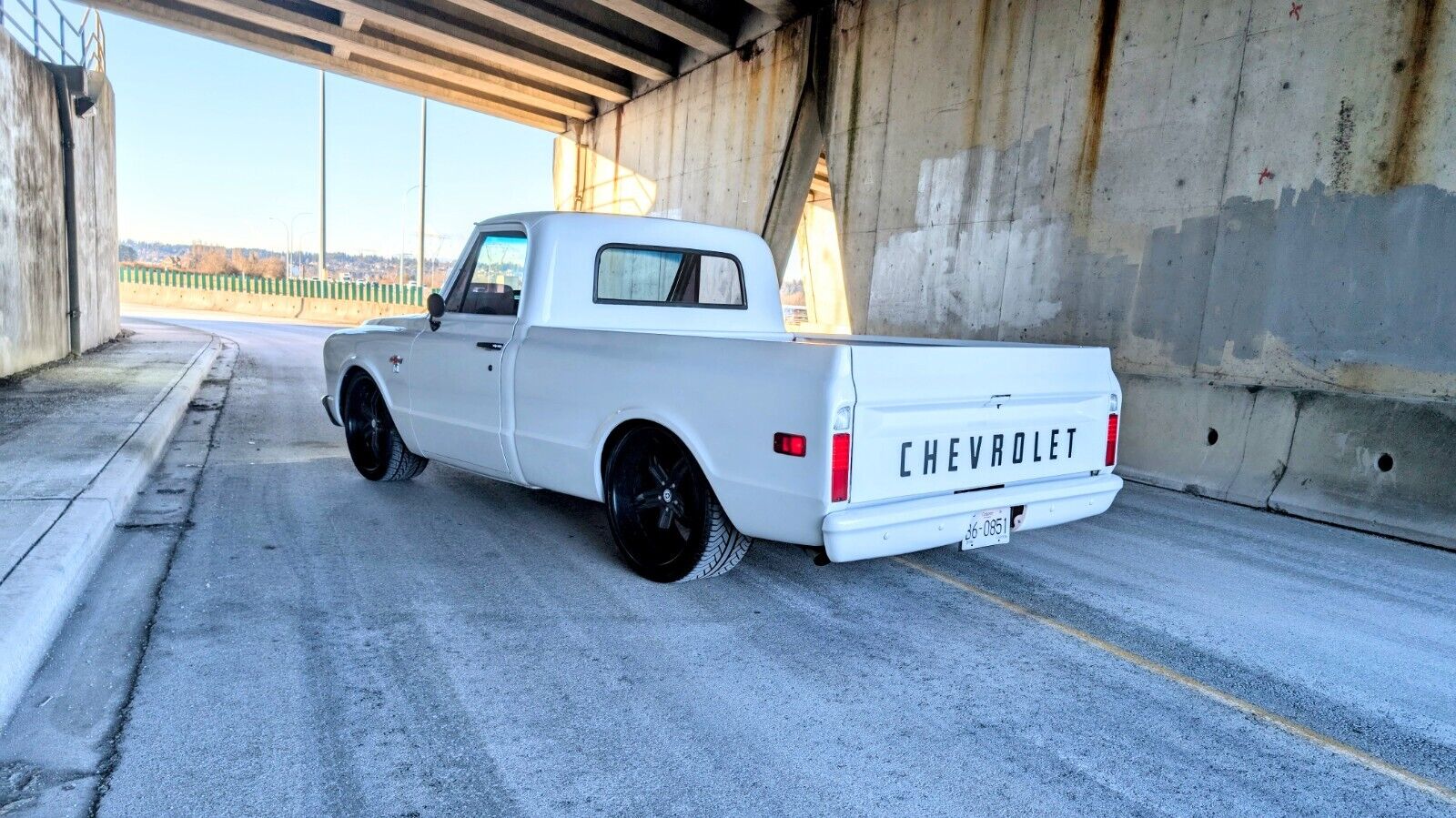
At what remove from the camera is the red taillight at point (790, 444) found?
3.51 m

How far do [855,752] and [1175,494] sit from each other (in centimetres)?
551

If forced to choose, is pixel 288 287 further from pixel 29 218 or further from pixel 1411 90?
pixel 1411 90

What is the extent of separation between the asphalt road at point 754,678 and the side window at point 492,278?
4.44 feet

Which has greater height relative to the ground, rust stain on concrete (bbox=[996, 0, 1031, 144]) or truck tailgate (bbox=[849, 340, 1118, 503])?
rust stain on concrete (bbox=[996, 0, 1031, 144])

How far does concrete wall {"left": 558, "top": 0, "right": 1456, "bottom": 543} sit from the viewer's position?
240 inches

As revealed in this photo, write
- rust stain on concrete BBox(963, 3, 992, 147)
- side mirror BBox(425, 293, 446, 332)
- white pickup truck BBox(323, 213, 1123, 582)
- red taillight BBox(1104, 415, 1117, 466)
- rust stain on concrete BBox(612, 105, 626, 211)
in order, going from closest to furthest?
white pickup truck BBox(323, 213, 1123, 582), red taillight BBox(1104, 415, 1117, 466), side mirror BBox(425, 293, 446, 332), rust stain on concrete BBox(963, 3, 992, 147), rust stain on concrete BBox(612, 105, 626, 211)

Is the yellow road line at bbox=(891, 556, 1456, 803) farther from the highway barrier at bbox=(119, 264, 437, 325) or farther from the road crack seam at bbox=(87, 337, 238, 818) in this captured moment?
the highway barrier at bbox=(119, 264, 437, 325)

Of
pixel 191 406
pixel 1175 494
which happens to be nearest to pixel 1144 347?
pixel 1175 494

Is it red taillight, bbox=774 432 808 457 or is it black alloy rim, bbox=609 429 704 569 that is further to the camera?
black alloy rim, bbox=609 429 704 569

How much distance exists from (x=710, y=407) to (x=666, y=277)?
192cm

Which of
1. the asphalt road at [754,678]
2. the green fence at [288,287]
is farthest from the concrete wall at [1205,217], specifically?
the green fence at [288,287]

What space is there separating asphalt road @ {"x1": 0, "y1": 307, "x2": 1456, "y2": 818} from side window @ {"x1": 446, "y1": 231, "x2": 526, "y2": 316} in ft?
4.44

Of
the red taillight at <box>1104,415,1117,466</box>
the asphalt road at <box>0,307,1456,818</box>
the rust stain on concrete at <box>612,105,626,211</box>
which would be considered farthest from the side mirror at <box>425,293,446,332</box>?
the rust stain on concrete at <box>612,105,626,211</box>

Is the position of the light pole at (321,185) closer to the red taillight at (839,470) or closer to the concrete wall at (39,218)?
the concrete wall at (39,218)
